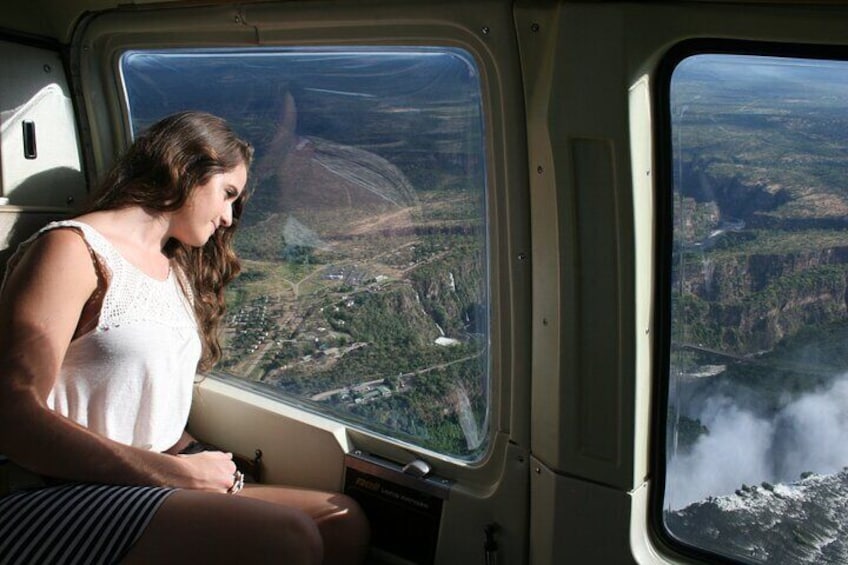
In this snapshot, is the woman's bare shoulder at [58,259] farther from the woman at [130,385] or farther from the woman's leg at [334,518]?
the woman's leg at [334,518]

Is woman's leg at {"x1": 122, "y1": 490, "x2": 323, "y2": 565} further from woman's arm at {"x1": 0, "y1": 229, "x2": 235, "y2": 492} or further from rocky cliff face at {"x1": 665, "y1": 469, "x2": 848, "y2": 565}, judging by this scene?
rocky cliff face at {"x1": 665, "y1": 469, "x2": 848, "y2": 565}

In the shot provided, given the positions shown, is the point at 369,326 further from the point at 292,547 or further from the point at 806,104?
the point at 806,104

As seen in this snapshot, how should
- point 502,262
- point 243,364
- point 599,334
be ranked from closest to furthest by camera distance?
1. point 599,334
2. point 502,262
3. point 243,364

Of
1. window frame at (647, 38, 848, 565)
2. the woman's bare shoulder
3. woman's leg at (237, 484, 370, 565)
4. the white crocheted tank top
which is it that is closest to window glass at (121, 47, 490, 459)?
woman's leg at (237, 484, 370, 565)

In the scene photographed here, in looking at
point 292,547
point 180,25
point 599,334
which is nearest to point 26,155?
point 180,25

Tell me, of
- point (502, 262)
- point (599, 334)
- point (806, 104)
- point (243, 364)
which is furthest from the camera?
point (243, 364)

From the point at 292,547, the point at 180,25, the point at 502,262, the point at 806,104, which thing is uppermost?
the point at 180,25
